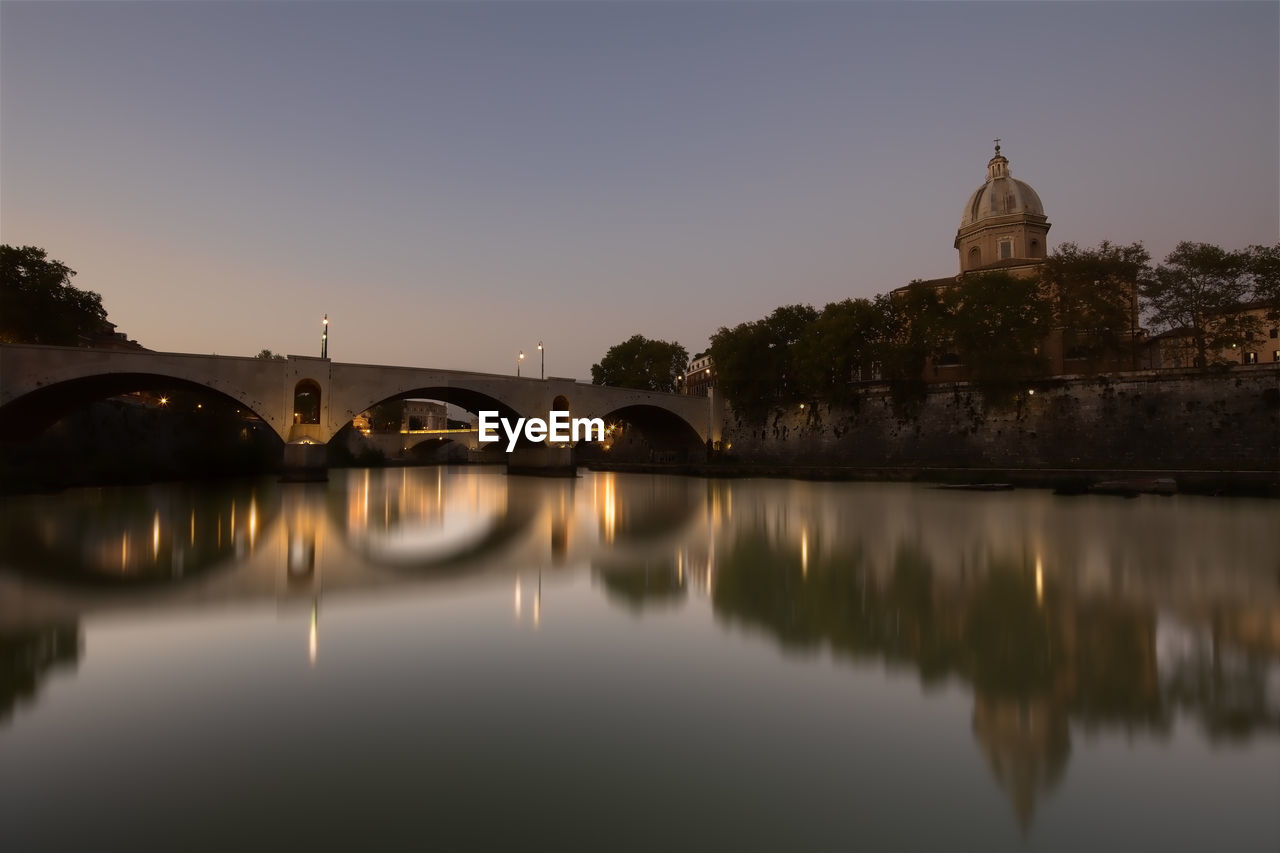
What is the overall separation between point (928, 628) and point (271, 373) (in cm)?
3745

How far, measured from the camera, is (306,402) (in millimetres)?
40281

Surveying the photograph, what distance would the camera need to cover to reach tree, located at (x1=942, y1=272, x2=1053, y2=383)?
140ft

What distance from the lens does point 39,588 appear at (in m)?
10.3

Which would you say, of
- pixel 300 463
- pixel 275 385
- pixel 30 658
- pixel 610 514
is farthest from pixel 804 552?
pixel 275 385

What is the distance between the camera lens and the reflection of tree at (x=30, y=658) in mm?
5883

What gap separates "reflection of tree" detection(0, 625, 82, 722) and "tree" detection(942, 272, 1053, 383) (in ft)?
145

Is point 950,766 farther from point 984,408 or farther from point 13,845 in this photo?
point 984,408

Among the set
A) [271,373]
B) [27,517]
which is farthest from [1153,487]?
[271,373]

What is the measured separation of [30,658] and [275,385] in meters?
33.8

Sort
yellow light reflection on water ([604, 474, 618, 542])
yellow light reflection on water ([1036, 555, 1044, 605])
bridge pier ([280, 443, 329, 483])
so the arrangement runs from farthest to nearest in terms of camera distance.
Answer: bridge pier ([280, 443, 329, 483]) < yellow light reflection on water ([604, 474, 618, 542]) < yellow light reflection on water ([1036, 555, 1044, 605])

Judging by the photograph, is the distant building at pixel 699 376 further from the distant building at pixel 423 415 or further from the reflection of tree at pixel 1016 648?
the reflection of tree at pixel 1016 648

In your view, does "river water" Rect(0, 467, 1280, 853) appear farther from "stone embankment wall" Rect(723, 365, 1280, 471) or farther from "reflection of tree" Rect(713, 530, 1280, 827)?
"stone embankment wall" Rect(723, 365, 1280, 471)

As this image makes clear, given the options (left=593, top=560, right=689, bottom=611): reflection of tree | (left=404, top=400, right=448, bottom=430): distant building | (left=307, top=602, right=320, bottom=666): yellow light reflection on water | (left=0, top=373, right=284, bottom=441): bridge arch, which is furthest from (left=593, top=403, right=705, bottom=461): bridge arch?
(left=404, top=400, right=448, bottom=430): distant building

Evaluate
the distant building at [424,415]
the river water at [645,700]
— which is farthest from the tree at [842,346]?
the distant building at [424,415]
